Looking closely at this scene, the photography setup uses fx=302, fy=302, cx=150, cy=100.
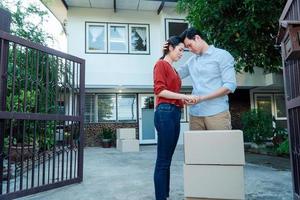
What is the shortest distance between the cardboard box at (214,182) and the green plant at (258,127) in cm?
731

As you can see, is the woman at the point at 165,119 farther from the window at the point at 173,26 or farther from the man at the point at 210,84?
the window at the point at 173,26

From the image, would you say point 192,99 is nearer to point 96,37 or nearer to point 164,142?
point 164,142

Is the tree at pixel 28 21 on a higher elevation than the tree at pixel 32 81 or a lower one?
higher

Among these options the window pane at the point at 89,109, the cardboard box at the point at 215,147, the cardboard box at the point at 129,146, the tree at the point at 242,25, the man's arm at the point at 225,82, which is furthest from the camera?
the window pane at the point at 89,109

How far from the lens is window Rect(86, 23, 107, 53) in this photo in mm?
10969

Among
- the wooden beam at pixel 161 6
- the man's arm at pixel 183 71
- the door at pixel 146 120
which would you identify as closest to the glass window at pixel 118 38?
the wooden beam at pixel 161 6

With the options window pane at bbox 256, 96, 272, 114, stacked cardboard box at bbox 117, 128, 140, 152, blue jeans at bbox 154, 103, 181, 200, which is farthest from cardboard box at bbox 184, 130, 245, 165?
window pane at bbox 256, 96, 272, 114

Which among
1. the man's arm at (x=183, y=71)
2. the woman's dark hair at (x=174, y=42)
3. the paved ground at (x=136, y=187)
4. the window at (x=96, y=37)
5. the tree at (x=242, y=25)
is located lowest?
the paved ground at (x=136, y=187)

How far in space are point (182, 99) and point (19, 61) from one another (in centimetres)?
198

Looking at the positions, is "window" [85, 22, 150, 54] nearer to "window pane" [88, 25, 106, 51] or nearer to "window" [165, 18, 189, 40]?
"window pane" [88, 25, 106, 51]

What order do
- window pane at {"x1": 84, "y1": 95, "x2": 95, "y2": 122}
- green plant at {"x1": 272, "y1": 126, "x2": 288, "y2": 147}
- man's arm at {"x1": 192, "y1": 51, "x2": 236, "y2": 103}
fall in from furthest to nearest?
1. window pane at {"x1": 84, "y1": 95, "x2": 95, "y2": 122}
2. green plant at {"x1": 272, "y1": 126, "x2": 288, "y2": 147}
3. man's arm at {"x1": 192, "y1": 51, "x2": 236, "y2": 103}

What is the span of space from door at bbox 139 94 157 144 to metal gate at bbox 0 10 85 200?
7.79 meters

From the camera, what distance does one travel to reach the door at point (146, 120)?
12.0 m

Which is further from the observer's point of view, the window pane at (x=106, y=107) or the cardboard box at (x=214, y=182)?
the window pane at (x=106, y=107)
